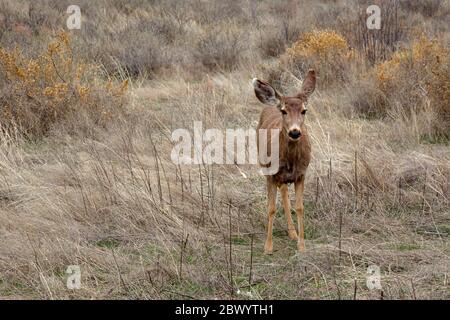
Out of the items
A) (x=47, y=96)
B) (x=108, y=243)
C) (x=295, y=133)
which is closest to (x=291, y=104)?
(x=295, y=133)

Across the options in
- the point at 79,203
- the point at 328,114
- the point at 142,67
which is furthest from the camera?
the point at 142,67

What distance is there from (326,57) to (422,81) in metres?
2.12

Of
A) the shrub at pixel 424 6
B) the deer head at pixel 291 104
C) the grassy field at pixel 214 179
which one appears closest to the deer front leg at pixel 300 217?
the grassy field at pixel 214 179

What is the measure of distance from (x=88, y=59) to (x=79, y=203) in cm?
595

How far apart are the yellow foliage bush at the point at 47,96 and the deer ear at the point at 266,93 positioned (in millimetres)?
3677

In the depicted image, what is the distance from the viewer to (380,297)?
12.7 ft

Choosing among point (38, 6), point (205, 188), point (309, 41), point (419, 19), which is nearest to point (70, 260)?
point (205, 188)

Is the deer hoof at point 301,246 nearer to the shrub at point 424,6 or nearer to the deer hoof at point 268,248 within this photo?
the deer hoof at point 268,248

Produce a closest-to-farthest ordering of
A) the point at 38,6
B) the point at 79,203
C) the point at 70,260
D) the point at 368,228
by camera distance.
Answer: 1. the point at 70,260
2. the point at 368,228
3. the point at 79,203
4. the point at 38,6

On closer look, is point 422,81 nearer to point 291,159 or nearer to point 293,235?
point 293,235

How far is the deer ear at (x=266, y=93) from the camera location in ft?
15.0

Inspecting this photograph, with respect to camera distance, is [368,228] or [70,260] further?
[368,228]

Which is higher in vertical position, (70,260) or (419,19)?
(70,260)

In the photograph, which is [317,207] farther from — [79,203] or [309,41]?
[309,41]
